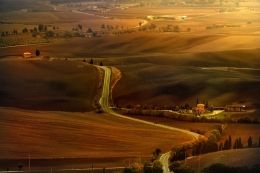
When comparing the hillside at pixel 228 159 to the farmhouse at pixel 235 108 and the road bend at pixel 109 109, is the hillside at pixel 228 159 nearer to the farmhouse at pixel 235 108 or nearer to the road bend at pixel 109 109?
the road bend at pixel 109 109

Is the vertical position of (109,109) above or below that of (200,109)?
below

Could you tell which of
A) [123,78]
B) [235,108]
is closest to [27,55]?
[123,78]

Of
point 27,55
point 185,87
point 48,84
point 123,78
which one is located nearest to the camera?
point 185,87

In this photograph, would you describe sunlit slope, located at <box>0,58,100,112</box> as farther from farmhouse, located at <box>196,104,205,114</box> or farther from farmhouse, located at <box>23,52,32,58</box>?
farmhouse, located at <box>196,104,205,114</box>

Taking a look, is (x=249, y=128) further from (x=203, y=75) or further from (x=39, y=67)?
(x=39, y=67)

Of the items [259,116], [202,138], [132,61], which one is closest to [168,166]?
[202,138]

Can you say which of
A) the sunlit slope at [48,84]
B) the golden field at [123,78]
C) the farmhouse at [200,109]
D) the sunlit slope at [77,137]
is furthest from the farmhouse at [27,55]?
the farmhouse at [200,109]

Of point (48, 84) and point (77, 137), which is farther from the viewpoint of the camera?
point (48, 84)

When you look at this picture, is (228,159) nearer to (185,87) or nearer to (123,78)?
(185,87)
